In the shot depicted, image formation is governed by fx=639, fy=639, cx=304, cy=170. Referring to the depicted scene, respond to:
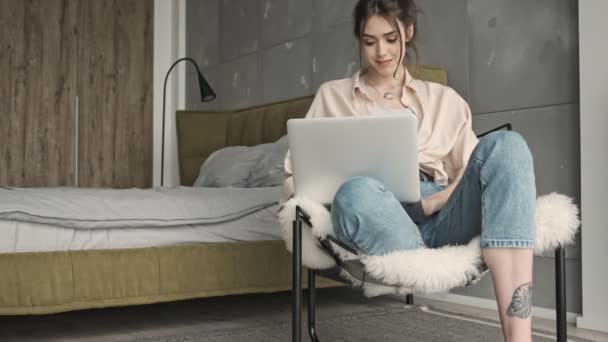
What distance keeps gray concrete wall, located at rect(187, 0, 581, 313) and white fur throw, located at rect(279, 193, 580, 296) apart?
919mm

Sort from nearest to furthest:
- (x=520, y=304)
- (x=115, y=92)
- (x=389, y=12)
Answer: (x=520, y=304), (x=389, y=12), (x=115, y=92)

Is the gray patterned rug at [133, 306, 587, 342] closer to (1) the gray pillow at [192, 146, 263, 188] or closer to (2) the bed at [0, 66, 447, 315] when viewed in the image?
(2) the bed at [0, 66, 447, 315]

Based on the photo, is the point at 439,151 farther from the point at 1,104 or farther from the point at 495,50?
the point at 1,104

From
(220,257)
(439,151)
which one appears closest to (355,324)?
(220,257)

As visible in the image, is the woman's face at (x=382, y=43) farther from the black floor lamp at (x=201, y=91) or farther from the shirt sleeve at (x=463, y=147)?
the black floor lamp at (x=201, y=91)

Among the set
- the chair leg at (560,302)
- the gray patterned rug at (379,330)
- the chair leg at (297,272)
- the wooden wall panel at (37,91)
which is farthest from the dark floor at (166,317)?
the wooden wall panel at (37,91)

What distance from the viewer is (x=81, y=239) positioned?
7.25 feet

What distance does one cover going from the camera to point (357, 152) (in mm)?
1585

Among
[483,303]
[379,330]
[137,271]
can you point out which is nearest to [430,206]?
[379,330]

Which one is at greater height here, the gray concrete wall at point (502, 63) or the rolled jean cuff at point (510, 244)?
the gray concrete wall at point (502, 63)

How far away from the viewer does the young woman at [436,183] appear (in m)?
1.43

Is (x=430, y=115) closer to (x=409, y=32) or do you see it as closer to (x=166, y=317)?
(x=409, y=32)

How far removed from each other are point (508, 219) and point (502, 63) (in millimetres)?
1425

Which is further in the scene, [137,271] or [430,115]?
[137,271]
